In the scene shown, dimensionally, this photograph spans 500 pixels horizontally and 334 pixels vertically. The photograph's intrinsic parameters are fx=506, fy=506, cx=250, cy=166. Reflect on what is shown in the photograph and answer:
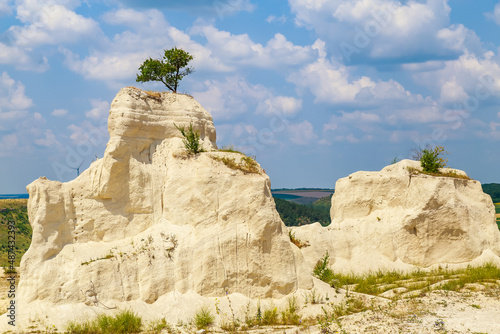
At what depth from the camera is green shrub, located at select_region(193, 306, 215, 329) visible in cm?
1398

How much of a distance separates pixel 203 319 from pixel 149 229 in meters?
3.63

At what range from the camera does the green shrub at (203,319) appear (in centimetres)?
1398

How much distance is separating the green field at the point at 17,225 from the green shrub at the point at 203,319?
2631cm

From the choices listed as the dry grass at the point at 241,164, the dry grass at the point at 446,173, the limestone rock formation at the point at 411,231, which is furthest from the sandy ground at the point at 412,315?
the dry grass at the point at 446,173

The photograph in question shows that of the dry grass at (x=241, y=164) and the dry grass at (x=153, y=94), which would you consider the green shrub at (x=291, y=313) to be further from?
the dry grass at (x=153, y=94)

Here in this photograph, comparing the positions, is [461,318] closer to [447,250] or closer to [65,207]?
[447,250]

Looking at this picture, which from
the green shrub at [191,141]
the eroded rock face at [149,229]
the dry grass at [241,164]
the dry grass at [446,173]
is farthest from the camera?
the dry grass at [446,173]

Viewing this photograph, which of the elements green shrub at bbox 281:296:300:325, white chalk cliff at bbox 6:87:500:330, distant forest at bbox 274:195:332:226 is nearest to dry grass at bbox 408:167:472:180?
white chalk cliff at bbox 6:87:500:330

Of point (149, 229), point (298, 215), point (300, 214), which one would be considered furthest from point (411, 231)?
point (300, 214)

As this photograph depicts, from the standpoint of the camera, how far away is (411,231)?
2256 centimetres

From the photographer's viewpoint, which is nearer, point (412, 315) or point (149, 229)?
point (412, 315)

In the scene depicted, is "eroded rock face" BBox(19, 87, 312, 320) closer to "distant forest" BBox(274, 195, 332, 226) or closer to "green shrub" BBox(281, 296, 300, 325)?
"green shrub" BBox(281, 296, 300, 325)

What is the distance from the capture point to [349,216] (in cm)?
2406

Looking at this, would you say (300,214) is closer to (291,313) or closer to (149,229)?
(149,229)
